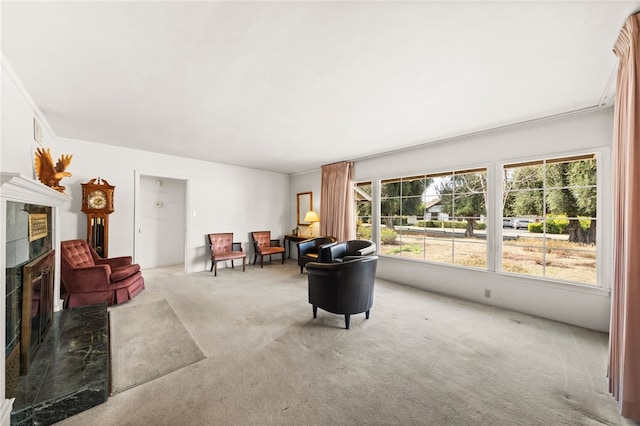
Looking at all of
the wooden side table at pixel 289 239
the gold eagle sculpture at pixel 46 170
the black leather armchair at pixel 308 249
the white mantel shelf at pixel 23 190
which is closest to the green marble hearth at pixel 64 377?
the white mantel shelf at pixel 23 190

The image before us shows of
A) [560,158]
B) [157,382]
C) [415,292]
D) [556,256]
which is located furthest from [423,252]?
[157,382]

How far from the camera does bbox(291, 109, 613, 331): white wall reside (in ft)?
8.61

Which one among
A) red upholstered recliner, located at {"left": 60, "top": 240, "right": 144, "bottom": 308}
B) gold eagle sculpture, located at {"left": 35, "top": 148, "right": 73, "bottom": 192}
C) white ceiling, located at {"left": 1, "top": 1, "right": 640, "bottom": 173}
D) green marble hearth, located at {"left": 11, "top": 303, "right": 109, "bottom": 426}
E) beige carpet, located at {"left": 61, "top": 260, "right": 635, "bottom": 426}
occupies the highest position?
white ceiling, located at {"left": 1, "top": 1, "right": 640, "bottom": 173}

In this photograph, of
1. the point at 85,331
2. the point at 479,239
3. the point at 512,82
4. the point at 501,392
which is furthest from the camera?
the point at 479,239

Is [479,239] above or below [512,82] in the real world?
below

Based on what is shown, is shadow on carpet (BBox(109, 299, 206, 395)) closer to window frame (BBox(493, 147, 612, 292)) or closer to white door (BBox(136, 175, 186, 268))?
white door (BBox(136, 175, 186, 268))

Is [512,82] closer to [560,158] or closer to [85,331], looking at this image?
[560,158]

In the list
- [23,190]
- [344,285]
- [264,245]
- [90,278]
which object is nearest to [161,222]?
[264,245]

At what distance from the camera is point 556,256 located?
11.6ft

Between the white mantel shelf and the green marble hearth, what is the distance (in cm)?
126

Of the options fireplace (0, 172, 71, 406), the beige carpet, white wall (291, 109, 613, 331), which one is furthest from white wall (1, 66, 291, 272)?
white wall (291, 109, 613, 331)

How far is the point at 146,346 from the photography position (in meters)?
2.26

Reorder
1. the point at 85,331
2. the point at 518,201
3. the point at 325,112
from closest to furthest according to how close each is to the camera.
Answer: the point at 85,331 < the point at 325,112 < the point at 518,201

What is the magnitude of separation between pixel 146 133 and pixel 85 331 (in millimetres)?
2664
